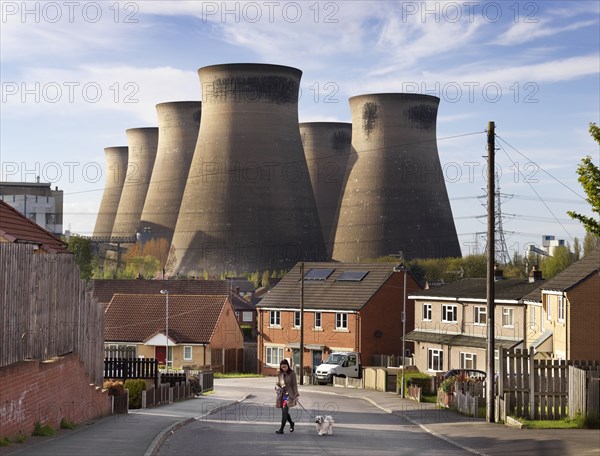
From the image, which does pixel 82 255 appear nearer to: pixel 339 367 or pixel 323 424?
pixel 339 367

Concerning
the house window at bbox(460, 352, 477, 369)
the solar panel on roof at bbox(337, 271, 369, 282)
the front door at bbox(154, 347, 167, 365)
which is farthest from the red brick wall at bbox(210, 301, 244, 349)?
the house window at bbox(460, 352, 477, 369)

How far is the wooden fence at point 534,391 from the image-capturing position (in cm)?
2320

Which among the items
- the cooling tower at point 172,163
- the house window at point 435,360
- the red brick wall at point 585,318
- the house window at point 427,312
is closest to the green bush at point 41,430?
the red brick wall at point 585,318

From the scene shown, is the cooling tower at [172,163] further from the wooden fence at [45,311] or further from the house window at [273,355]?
the wooden fence at [45,311]

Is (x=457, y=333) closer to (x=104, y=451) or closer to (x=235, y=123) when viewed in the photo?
(x=104, y=451)

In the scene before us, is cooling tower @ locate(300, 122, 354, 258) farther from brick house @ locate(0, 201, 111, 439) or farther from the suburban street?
brick house @ locate(0, 201, 111, 439)

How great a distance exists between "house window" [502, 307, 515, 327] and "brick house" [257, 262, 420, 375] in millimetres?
13307

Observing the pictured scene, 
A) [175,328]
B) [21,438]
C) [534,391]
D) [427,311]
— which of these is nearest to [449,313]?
[427,311]

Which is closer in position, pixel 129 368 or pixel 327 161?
pixel 129 368

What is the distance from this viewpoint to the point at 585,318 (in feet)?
121

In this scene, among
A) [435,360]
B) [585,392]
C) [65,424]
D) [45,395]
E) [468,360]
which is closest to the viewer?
[45,395]

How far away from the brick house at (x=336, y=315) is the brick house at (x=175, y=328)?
2.65 meters

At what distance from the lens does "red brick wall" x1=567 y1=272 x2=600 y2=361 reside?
37000 millimetres

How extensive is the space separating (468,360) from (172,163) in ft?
240
